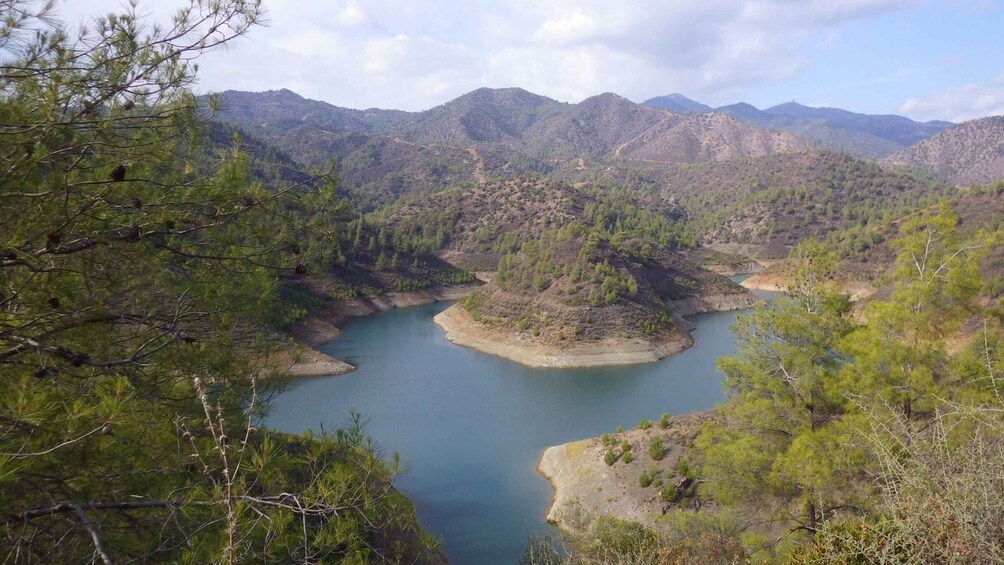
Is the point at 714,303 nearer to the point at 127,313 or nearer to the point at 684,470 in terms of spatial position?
the point at 684,470

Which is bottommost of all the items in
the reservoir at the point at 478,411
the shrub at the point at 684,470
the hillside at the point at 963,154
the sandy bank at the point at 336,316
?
the reservoir at the point at 478,411

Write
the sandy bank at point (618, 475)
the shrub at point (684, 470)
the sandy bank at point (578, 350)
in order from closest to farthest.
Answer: the shrub at point (684, 470) → the sandy bank at point (618, 475) → the sandy bank at point (578, 350)

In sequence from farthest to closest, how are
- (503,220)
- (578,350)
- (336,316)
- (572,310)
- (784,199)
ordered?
1. (784,199)
2. (503,220)
3. (336,316)
4. (572,310)
5. (578,350)

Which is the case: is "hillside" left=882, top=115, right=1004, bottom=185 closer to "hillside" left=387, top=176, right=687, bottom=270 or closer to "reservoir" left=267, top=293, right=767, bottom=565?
"hillside" left=387, top=176, right=687, bottom=270

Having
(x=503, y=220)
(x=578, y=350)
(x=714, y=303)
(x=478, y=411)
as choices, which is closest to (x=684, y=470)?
(x=478, y=411)

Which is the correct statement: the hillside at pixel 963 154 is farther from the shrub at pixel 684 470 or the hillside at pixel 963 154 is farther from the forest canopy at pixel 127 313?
the forest canopy at pixel 127 313

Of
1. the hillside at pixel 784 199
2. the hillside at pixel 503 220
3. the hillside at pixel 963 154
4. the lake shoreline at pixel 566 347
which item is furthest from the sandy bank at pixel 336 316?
the hillside at pixel 963 154

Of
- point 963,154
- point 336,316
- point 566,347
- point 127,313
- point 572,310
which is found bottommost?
point 336,316
